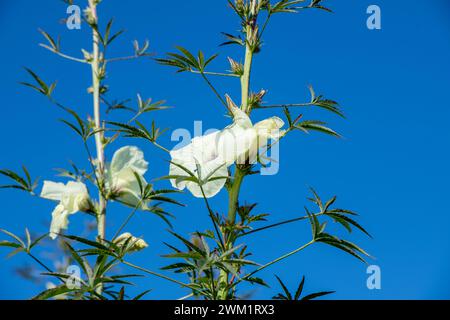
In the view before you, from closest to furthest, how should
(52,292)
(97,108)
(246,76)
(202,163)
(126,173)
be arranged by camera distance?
1. (52,292)
2. (202,163)
3. (246,76)
4. (126,173)
5. (97,108)

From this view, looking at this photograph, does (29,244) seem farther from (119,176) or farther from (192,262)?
(192,262)

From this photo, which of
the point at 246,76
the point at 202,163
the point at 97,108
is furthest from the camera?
the point at 97,108

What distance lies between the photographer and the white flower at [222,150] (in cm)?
135

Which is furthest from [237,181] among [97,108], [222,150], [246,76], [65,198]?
[97,108]

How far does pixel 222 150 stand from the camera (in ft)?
4.49

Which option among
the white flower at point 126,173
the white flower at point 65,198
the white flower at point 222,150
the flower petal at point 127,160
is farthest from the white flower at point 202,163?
the white flower at point 65,198

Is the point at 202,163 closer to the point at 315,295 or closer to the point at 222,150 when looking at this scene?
the point at 222,150

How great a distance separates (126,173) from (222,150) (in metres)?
0.63

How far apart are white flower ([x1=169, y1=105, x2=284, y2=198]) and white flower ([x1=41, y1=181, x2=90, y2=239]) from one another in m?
0.66

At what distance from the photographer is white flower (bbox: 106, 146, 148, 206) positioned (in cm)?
183

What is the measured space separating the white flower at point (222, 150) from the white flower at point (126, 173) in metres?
0.42
